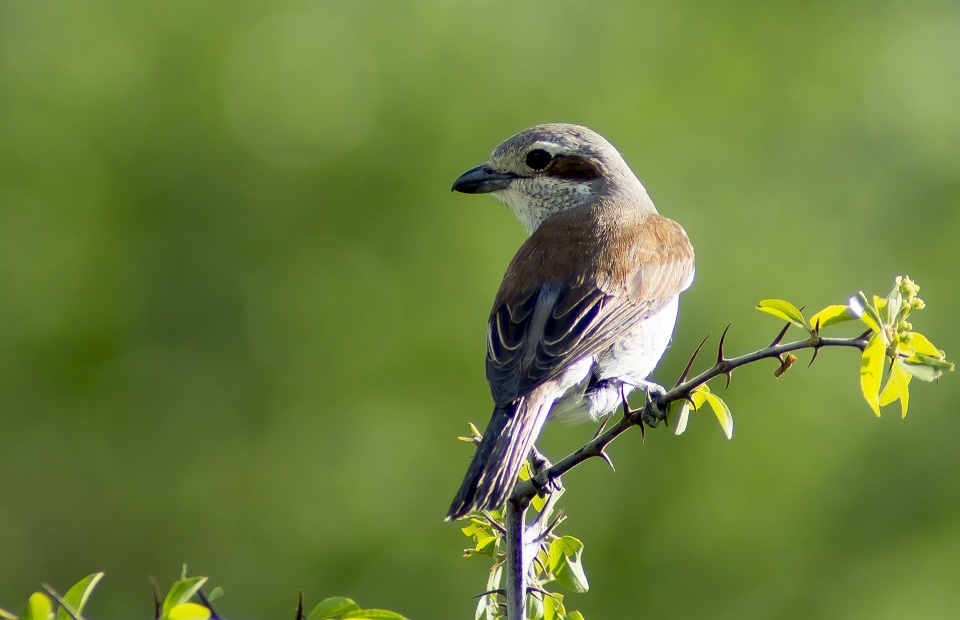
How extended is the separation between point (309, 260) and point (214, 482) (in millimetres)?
2804

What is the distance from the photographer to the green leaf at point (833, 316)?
2.25 metres

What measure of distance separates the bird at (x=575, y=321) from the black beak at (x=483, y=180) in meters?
0.20

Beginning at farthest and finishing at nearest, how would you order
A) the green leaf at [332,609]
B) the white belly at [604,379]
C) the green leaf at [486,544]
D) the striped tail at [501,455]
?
the white belly at [604,379] < the striped tail at [501,455] < the green leaf at [486,544] < the green leaf at [332,609]

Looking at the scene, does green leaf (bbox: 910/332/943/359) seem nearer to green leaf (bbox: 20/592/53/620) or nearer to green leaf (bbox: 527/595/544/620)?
green leaf (bbox: 527/595/544/620)

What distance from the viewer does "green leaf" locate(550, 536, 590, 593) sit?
266cm

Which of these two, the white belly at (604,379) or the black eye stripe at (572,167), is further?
the black eye stripe at (572,167)

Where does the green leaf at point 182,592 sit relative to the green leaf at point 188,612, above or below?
above

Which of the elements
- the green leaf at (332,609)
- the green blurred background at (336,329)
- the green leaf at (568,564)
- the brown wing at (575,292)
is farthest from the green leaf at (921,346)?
the green blurred background at (336,329)

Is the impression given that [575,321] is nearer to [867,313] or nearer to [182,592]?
[867,313]

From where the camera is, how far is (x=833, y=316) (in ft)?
7.54

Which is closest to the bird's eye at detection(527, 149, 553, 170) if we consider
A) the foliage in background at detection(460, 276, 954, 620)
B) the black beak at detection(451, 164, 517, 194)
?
the black beak at detection(451, 164, 517, 194)

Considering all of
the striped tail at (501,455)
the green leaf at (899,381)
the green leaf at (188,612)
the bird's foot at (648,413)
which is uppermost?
the green leaf at (899,381)

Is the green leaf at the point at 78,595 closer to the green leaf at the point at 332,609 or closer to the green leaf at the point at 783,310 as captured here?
the green leaf at the point at 332,609

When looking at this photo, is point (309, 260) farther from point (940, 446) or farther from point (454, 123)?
point (940, 446)
